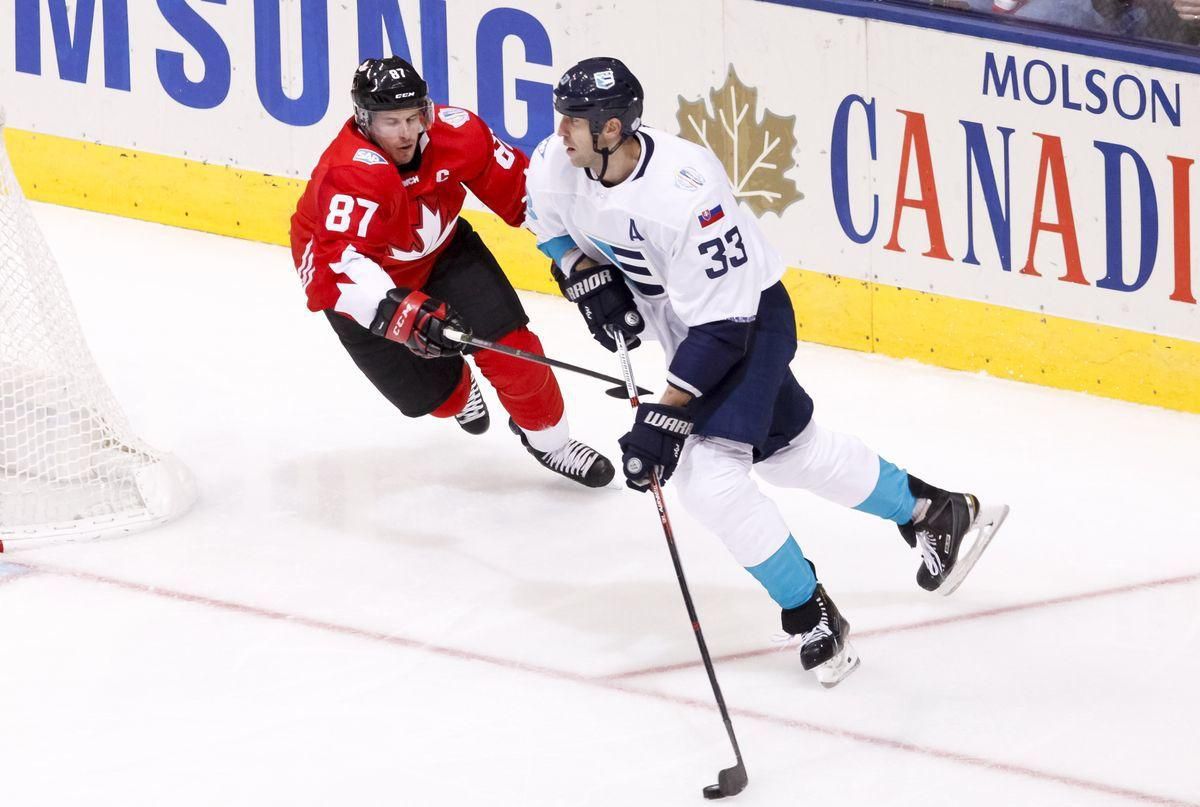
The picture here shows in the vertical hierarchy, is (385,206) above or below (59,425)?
above

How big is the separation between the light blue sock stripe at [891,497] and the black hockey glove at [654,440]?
55 cm

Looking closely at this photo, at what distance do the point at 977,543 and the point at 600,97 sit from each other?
1281 millimetres

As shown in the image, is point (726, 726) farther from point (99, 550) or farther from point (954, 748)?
point (99, 550)

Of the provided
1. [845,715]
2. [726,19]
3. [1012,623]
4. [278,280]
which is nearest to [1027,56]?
[726,19]

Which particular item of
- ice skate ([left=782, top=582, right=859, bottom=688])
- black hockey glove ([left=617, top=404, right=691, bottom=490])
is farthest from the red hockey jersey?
ice skate ([left=782, top=582, right=859, bottom=688])

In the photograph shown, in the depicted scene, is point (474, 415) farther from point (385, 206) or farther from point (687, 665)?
point (687, 665)

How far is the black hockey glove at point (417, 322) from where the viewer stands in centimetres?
396

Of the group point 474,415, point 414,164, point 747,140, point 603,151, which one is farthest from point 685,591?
point 747,140

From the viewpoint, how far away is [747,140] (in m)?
5.46

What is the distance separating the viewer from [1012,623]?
393 cm

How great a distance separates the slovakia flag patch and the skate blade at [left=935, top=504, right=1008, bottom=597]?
3.17 ft

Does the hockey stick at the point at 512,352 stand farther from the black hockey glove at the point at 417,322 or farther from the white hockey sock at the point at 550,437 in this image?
the white hockey sock at the point at 550,437

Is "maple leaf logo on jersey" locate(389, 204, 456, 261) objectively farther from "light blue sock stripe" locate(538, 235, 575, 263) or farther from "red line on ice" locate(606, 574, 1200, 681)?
"red line on ice" locate(606, 574, 1200, 681)

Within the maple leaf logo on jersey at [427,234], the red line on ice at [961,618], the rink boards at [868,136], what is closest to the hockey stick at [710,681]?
the red line on ice at [961,618]
